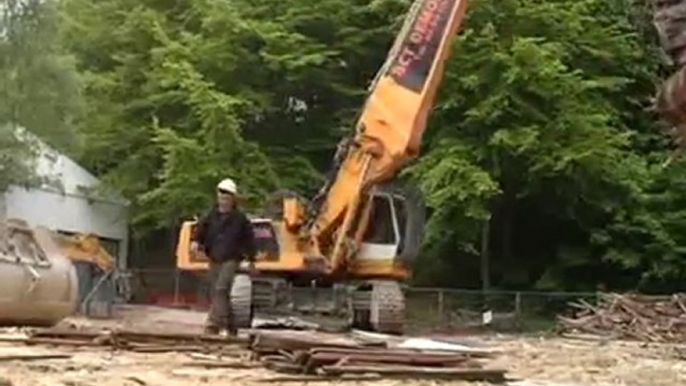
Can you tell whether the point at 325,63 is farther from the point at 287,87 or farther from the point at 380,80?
the point at 380,80

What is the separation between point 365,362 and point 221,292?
210 inches

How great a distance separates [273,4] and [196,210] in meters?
5.85

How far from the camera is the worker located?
15.7 m

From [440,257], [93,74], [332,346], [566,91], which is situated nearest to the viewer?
[332,346]

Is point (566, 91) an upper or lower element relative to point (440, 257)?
upper

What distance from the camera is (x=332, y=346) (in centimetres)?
1163

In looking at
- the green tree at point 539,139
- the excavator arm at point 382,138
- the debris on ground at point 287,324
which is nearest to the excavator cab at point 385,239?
the excavator arm at point 382,138

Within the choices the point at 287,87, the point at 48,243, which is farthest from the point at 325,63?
the point at 48,243

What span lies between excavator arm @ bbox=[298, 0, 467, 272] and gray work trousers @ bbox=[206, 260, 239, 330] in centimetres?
584

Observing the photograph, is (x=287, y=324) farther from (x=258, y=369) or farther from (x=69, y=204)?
(x=69, y=204)

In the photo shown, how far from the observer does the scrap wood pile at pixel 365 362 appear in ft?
33.4

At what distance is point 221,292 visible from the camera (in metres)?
15.7

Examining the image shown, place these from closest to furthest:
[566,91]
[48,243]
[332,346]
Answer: [48,243]
[332,346]
[566,91]

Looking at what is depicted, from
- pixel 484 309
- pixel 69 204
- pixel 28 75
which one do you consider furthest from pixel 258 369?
pixel 69 204
